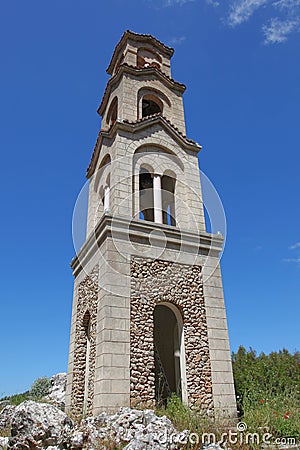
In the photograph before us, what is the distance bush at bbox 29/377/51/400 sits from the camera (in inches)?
735

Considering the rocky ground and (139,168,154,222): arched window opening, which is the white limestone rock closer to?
the rocky ground

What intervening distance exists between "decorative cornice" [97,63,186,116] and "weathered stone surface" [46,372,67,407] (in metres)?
13.2

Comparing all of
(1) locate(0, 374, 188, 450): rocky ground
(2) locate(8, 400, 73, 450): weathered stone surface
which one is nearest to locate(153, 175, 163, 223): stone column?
(1) locate(0, 374, 188, 450): rocky ground

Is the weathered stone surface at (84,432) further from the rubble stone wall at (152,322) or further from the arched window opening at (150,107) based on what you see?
the arched window opening at (150,107)

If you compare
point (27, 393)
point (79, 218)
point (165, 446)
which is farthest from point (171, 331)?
point (27, 393)

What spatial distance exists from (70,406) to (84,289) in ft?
12.0

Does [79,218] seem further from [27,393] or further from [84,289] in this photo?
[27,393]

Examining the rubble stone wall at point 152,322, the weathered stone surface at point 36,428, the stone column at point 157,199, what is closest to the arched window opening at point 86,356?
the rubble stone wall at point 152,322

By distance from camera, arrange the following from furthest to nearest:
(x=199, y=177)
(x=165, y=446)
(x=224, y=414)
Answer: (x=199, y=177) → (x=224, y=414) → (x=165, y=446)

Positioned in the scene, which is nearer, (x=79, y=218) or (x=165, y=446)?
(x=165, y=446)

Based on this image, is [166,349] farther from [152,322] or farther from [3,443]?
[3,443]

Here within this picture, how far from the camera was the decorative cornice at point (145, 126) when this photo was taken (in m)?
13.1

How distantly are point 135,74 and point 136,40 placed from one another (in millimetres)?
3275

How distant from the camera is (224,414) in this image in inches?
375
